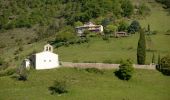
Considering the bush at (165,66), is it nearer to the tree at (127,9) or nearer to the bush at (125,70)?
the bush at (125,70)

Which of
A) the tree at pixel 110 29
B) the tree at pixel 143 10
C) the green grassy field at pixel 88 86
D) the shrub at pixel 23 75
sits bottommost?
the green grassy field at pixel 88 86

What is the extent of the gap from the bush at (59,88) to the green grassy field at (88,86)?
0.85 meters

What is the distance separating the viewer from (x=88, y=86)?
102 meters

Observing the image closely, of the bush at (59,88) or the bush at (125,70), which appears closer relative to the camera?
the bush at (59,88)

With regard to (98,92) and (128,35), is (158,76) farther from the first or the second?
(128,35)

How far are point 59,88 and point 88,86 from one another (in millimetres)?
5584

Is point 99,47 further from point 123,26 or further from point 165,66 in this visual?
point 165,66

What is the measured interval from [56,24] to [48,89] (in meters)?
99.3

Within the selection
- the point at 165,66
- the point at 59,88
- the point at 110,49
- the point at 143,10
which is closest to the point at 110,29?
the point at 110,49

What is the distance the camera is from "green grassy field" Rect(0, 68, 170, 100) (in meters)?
98.3

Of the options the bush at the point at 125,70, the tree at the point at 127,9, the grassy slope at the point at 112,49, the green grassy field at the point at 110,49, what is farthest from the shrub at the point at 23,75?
the tree at the point at 127,9

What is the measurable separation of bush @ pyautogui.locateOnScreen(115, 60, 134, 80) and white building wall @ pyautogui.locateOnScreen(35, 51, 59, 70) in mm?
12093

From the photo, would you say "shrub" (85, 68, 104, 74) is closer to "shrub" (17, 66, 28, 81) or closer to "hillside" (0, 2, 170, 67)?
"hillside" (0, 2, 170, 67)

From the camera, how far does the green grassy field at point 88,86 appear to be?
98.3 m
